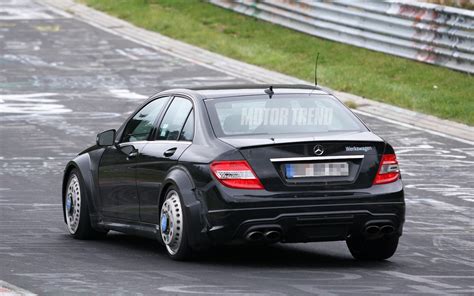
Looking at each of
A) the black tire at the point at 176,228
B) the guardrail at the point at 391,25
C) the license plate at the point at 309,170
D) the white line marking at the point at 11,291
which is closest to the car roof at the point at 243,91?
the black tire at the point at 176,228

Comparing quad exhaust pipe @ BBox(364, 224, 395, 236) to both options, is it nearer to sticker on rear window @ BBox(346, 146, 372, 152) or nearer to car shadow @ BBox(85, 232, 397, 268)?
car shadow @ BBox(85, 232, 397, 268)

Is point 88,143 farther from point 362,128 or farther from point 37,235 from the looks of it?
point 362,128

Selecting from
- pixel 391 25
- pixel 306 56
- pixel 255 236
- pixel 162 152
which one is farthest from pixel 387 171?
pixel 306 56

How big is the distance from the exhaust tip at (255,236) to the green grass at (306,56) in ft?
39.8

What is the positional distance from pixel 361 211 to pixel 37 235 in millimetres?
3475

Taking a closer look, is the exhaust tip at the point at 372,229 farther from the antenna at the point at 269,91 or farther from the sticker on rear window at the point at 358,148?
the antenna at the point at 269,91

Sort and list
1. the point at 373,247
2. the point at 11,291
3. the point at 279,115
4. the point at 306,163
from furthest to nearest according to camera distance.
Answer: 1. the point at 373,247
2. the point at 279,115
3. the point at 306,163
4. the point at 11,291

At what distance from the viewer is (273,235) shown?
10.3 m

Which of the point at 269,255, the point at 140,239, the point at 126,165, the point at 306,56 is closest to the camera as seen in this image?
the point at 269,255

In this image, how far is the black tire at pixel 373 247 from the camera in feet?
35.9

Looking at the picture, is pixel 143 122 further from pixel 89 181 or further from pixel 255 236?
pixel 255 236

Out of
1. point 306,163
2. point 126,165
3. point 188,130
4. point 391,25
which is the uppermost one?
point 391,25

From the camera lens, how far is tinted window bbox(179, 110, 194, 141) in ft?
35.8

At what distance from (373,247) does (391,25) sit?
60.0 feet
